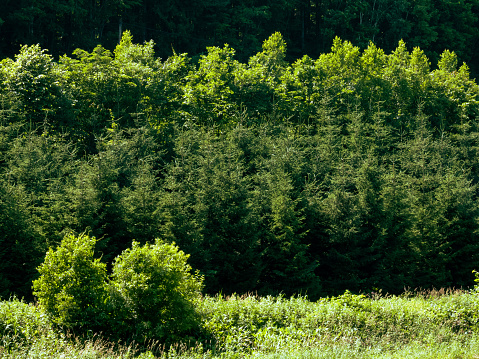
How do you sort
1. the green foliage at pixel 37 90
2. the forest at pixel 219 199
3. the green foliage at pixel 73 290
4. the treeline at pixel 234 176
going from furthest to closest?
the green foliage at pixel 37 90
the treeline at pixel 234 176
the forest at pixel 219 199
the green foliage at pixel 73 290

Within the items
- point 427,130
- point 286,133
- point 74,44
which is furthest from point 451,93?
point 74,44

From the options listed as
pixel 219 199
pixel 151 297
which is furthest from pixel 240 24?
pixel 151 297

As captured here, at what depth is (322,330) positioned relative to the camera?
1139cm

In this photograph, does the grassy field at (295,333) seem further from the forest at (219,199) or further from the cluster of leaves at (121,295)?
the cluster of leaves at (121,295)

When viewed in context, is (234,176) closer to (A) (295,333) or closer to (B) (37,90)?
(A) (295,333)

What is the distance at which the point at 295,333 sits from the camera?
36.5 ft

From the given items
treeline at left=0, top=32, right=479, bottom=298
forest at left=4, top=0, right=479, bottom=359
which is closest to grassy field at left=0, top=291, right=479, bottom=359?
forest at left=4, top=0, right=479, bottom=359

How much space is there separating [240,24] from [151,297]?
43.3m

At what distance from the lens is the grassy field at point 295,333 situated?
31.7 ft

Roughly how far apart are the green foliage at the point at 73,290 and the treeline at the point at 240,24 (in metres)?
27.1

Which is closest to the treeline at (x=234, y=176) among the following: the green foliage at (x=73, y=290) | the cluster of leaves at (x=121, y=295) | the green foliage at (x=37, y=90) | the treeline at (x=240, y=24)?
the green foliage at (x=37, y=90)

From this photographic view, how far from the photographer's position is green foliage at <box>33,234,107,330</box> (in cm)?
1069

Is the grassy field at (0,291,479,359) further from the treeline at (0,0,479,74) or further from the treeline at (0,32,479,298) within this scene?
the treeline at (0,0,479,74)

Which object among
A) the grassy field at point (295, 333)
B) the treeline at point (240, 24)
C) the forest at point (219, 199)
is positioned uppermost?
the treeline at point (240, 24)
